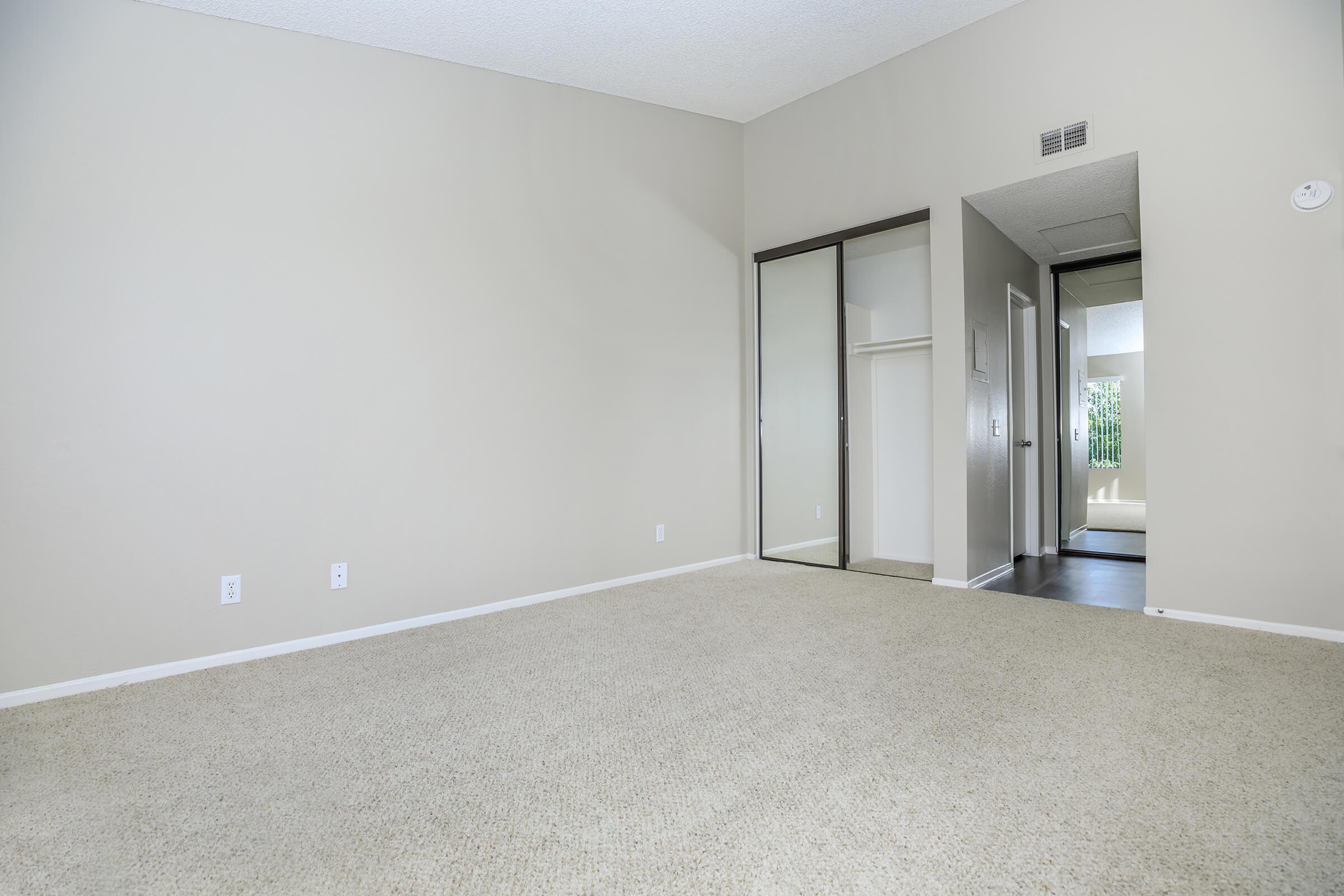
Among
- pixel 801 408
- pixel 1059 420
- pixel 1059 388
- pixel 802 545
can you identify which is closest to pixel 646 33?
pixel 801 408

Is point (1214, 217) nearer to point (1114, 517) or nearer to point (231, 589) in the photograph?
point (1114, 517)

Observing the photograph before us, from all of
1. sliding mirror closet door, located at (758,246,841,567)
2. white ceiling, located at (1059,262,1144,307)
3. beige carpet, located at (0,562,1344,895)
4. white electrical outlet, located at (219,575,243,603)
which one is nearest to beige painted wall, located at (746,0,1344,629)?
beige carpet, located at (0,562,1344,895)

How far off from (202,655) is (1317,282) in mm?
5183

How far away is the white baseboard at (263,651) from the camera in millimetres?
2615

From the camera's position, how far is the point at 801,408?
16.2ft

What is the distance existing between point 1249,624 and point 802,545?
2.53 meters

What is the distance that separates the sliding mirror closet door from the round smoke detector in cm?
235

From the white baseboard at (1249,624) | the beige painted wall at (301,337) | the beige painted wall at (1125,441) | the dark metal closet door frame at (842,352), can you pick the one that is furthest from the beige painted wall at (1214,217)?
the beige painted wall at (301,337)

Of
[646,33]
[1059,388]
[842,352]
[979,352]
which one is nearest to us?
[646,33]

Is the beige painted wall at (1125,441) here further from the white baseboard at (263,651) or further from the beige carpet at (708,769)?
the white baseboard at (263,651)

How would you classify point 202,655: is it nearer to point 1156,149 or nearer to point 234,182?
point 234,182

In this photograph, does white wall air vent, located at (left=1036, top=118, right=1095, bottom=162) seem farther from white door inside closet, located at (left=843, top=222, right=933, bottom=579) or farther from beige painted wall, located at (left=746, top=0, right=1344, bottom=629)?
white door inside closet, located at (left=843, top=222, right=933, bottom=579)

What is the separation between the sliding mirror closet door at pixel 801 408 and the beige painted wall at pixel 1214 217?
1.14 m

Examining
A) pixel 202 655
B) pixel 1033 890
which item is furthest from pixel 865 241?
pixel 202 655
